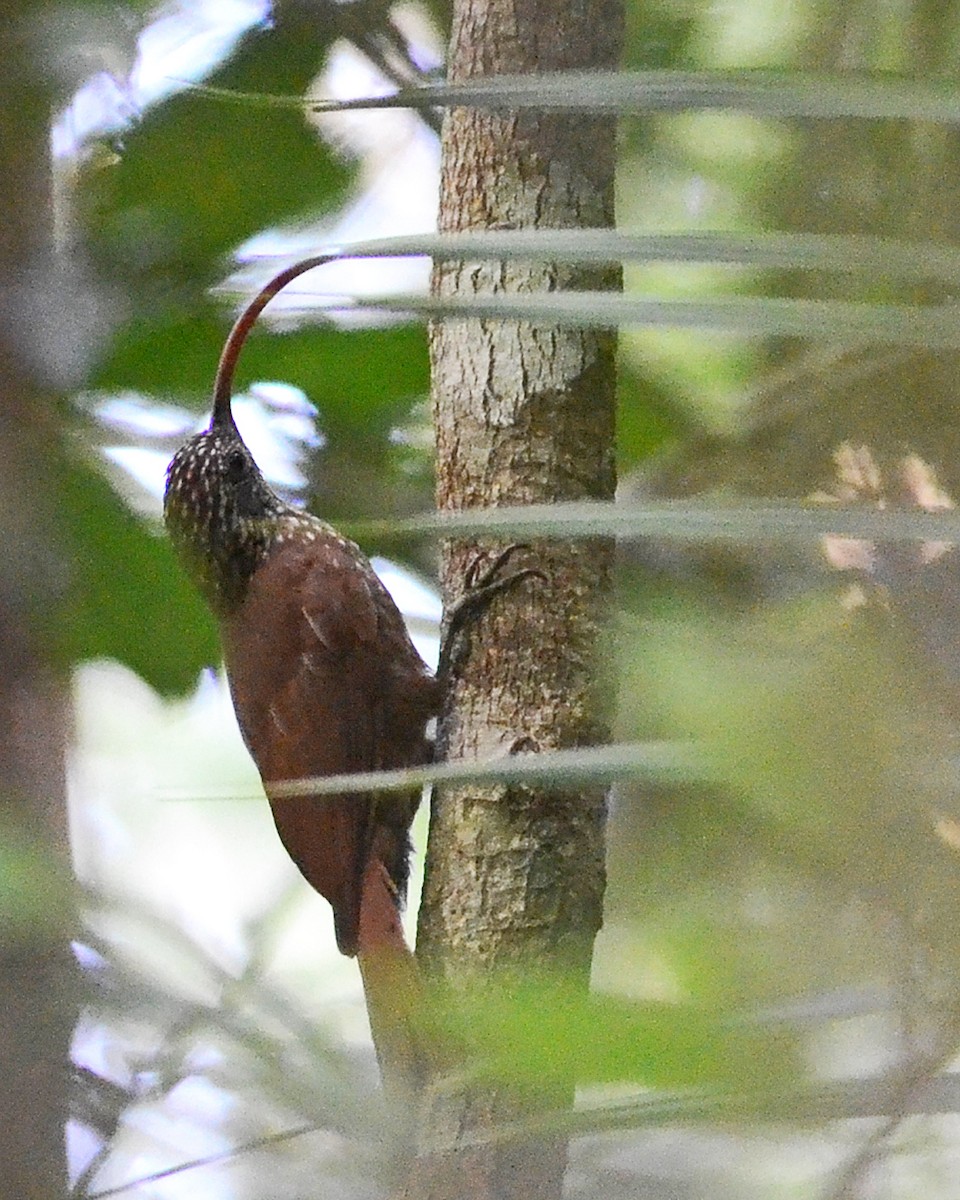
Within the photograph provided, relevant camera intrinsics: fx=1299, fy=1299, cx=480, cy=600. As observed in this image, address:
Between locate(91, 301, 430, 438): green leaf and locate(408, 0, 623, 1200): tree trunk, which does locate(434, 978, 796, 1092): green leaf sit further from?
locate(91, 301, 430, 438): green leaf

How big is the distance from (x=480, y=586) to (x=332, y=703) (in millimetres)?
408

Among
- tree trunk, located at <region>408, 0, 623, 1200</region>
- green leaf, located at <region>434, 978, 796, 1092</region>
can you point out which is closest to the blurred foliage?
green leaf, located at <region>434, 978, 796, 1092</region>

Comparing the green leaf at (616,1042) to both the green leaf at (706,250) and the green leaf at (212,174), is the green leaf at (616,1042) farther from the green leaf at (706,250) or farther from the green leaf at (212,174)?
the green leaf at (212,174)

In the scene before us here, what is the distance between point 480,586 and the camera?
1.53 metres

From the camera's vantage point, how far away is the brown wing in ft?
5.84

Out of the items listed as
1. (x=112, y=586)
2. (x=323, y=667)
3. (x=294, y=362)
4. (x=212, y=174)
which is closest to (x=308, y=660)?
(x=323, y=667)

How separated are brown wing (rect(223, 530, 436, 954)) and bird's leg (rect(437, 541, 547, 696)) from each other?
0.22 metres

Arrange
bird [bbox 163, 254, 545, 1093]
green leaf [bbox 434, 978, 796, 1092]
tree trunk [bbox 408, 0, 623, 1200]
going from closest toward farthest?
green leaf [bbox 434, 978, 796, 1092], tree trunk [bbox 408, 0, 623, 1200], bird [bbox 163, 254, 545, 1093]

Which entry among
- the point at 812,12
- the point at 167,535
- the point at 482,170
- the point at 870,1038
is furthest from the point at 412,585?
the point at 870,1038

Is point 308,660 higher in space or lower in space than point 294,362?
lower

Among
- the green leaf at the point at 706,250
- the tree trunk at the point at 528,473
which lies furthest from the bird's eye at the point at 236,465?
the green leaf at the point at 706,250

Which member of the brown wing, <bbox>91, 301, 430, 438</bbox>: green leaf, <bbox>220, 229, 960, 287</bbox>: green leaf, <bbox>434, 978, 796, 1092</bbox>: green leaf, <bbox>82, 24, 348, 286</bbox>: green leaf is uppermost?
<bbox>82, 24, 348, 286</bbox>: green leaf

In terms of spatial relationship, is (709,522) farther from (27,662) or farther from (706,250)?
(27,662)

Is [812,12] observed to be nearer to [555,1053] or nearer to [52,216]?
[555,1053]
